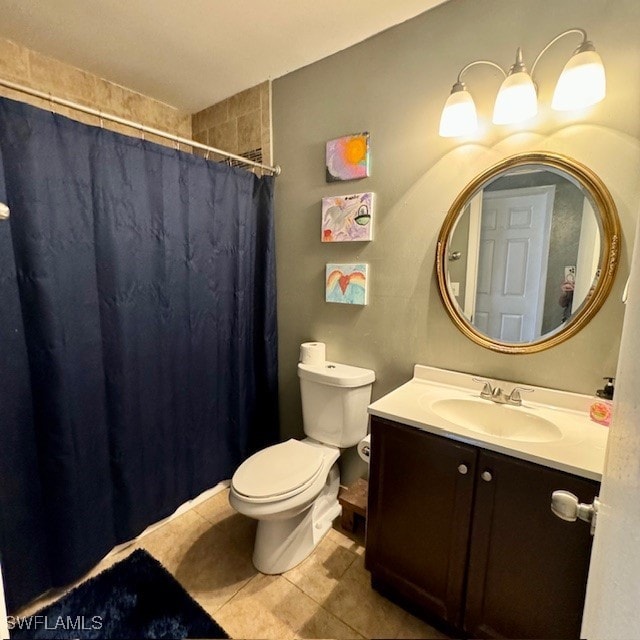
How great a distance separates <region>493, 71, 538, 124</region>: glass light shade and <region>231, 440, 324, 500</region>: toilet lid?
158 centimetres

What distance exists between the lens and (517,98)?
1.21m

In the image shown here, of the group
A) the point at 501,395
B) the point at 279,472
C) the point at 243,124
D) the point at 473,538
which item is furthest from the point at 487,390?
the point at 243,124

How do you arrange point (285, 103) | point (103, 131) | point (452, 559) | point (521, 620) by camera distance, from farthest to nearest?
point (285, 103)
point (103, 131)
point (452, 559)
point (521, 620)

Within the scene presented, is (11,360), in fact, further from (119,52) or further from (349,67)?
(349,67)

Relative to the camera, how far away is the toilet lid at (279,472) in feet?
4.55

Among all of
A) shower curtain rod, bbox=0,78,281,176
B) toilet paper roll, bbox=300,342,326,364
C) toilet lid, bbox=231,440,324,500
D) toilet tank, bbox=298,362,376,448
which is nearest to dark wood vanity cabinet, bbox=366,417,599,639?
toilet lid, bbox=231,440,324,500

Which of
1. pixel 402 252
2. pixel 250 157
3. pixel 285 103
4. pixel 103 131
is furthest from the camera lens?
pixel 250 157

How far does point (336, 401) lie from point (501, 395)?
75cm

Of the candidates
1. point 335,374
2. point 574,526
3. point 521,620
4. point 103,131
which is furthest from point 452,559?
point 103,131

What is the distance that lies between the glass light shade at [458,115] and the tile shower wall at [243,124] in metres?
1.07

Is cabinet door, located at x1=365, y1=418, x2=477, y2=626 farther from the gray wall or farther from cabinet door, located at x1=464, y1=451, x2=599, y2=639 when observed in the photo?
the gray wall

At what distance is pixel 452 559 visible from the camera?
116 centimetres

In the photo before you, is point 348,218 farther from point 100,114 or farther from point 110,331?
point 110,331

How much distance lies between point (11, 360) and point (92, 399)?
0.32 metres
